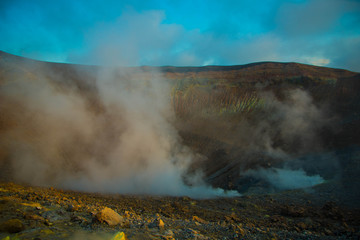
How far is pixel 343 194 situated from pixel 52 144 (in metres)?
14.6

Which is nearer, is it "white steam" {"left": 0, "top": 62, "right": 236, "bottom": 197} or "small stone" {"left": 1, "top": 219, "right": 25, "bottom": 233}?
"small stone" {"left": 1, "top": 219, "right": 25, "bottom": 233}

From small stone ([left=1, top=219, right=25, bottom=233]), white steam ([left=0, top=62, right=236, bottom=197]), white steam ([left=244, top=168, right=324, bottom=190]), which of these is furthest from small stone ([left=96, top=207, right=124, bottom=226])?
white steam ([left=244, top=168, right=324, bottom=190])

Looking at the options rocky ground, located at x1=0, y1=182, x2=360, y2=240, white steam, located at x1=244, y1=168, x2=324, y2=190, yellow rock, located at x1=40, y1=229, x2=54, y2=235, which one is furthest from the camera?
white steam, located at x1=244, y1=168, x2=324, y2=190

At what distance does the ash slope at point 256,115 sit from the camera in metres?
12.1

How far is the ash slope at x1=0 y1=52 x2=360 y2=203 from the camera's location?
12.1 m

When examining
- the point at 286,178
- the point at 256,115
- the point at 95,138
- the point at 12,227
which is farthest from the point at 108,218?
the point at 256,115

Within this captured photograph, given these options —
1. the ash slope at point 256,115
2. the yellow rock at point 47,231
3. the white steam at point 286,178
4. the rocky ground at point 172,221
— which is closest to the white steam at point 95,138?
→ the ash slope at point 256,115

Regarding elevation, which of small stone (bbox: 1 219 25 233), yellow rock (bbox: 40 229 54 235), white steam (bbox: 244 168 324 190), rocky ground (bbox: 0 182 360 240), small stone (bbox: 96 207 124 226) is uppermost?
small stone (bbox: 1 219 25 233)

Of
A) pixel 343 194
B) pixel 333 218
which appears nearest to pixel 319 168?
pixel 343 194

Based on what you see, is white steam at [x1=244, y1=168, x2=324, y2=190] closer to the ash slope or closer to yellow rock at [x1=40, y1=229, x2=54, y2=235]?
the ash slope

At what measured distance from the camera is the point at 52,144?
11.3m

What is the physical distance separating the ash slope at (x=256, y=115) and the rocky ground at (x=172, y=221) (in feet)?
11.3

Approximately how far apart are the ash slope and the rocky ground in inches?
135

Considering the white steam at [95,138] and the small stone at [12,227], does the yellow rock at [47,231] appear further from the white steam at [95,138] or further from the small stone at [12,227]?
the white steam at [95,138]
